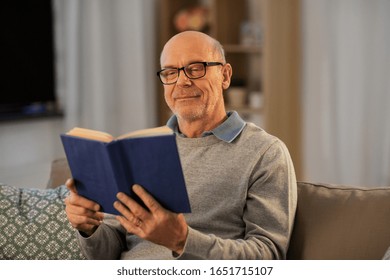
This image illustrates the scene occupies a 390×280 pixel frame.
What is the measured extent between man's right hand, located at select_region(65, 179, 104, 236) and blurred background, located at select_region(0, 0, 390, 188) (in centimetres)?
216

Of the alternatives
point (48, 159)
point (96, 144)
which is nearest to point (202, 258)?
point (96, 144)

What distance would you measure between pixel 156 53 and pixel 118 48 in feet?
0.83

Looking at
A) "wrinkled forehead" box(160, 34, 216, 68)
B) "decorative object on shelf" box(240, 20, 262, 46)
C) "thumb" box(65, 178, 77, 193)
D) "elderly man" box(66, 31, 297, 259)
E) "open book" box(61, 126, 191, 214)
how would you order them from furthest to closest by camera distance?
"decorative object on shelf" box(240, 20, 262, 46)
"wrinkled forehead" box(160, 34, 216, 68)
"elderly man" box(66, 31, 297, 259)
"thumb" box(65, 178, 77, 193)
"open book" box(61, 126, 191, 214)

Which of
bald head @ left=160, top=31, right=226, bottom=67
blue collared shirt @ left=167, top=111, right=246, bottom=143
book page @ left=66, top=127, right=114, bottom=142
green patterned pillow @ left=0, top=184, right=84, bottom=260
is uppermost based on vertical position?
bald head @ left=160, top=31, right=226, bottom=67

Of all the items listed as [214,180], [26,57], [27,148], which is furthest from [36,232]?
[26,57]

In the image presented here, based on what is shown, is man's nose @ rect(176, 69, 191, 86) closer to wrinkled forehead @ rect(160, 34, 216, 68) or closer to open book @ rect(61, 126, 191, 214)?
wrinkled forehead @ rect(160, 34, 216, 68)

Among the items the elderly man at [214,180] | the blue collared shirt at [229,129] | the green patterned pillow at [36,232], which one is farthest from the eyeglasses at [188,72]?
the green patterned pillow at [36,232]

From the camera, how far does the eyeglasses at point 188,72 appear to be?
1.47 meters

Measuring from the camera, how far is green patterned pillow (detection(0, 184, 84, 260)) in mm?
1631

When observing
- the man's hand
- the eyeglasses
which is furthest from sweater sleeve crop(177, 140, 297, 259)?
the eyeglasses

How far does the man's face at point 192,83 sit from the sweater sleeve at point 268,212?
0.19 metres

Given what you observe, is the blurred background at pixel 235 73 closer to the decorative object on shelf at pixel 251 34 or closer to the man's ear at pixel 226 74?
the decorative object on shelf at pixel 251 34

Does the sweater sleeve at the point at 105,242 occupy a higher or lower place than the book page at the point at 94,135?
lower

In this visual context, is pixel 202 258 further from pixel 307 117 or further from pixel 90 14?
pixel 90 14
